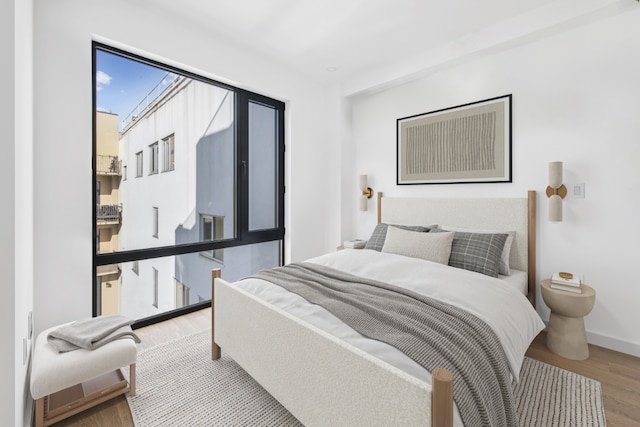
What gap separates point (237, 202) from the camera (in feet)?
10.5

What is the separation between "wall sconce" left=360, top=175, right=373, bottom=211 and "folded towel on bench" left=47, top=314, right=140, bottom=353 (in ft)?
8.92

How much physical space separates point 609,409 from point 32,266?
3593 millimetres

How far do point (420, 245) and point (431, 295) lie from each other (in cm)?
84

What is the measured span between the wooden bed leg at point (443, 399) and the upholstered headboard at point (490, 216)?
85.1 inches

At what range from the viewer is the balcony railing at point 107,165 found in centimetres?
234

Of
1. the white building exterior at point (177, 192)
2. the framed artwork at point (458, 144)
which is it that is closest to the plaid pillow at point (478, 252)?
the framed artwork at point (458, 144)

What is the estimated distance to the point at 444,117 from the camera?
10.0 feet

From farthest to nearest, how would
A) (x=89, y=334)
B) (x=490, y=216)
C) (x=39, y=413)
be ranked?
(x=490, y=216)
(x=89, y=334)
(x=39, y=413)

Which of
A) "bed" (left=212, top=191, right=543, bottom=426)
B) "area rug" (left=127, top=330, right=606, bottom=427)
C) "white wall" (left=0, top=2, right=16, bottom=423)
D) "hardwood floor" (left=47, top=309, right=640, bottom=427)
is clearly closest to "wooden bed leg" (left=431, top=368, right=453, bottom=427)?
"bed" (left=212, top=191, right=543, bottom=426)

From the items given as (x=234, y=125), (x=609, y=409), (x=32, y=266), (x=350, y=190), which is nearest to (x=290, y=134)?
(x=234, y=125)

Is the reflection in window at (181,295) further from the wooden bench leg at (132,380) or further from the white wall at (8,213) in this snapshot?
the white wall at (8,213)

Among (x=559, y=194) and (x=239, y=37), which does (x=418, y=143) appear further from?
(x=239, y=37)

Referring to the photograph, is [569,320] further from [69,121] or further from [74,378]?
[69,121]

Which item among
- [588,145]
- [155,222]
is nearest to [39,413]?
[155,222]
